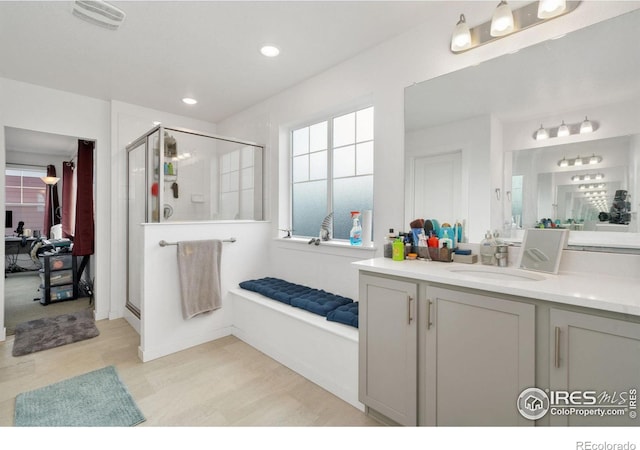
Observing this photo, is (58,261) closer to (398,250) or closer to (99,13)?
(99,13)

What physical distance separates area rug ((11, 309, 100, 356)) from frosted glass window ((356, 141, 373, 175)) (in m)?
3.15

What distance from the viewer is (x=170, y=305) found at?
2645mm

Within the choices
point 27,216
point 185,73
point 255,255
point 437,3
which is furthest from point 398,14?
point 27,216

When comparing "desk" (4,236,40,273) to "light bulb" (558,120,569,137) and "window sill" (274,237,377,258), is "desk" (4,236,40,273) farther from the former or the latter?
"light bulb" (558,120,569,137)

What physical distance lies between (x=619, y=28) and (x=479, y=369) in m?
1.72

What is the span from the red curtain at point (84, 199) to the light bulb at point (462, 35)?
4.17 meters

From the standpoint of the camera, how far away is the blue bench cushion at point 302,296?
2.21 metres

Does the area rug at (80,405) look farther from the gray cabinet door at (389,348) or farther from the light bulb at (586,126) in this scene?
the light bulb at (586,126)

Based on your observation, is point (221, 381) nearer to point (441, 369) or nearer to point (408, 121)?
point (441, 369)

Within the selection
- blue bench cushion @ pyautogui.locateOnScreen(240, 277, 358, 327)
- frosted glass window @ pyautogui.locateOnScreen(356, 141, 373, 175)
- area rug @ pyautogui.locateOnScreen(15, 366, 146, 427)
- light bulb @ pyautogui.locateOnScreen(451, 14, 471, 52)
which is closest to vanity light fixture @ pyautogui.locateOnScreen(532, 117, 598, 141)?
light bulb @ pyautogui.locateOnScreen(451, 14, 471, 52)

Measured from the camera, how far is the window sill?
2.39 metres

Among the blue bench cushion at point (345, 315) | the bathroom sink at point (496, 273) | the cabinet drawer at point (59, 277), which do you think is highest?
the bathroom sink at point (496, 273)

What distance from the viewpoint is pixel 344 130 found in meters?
2.78

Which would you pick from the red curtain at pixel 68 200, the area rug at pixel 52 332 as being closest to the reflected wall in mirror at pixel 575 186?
the area rug at pixel 52 332
